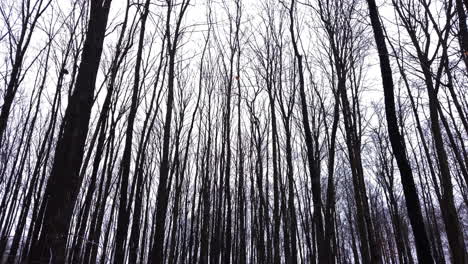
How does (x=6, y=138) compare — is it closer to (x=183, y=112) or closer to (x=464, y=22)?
(x=183, y=112)

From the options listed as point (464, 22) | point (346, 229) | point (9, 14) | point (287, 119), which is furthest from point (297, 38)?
point (346, 229)

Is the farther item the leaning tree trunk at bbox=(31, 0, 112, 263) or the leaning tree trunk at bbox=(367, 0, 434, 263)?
the leaning tree trunk at bbox=(367, 0, 434, 263)

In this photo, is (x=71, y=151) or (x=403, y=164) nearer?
(x=71, y=151)

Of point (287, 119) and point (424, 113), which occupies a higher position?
point (424, 113)

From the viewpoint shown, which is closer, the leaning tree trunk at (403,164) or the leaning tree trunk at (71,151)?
the leaning tree trunk at (71,151)

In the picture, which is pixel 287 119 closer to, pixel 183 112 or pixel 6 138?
pixel 183 112

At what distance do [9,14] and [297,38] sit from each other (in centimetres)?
656

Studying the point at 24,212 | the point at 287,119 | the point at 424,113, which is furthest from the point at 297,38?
the point at 24,212

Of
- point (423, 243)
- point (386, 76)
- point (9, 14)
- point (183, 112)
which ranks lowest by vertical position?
point (423, 243)

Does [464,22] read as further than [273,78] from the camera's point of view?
No

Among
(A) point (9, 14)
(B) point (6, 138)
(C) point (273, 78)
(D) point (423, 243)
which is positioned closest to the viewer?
(D) point (423, 243)

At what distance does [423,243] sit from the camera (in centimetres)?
253

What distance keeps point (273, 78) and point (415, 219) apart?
19.4ft

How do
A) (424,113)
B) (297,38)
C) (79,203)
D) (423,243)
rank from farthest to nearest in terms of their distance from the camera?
(79,203), (424,113), (297,38), (423,243)
